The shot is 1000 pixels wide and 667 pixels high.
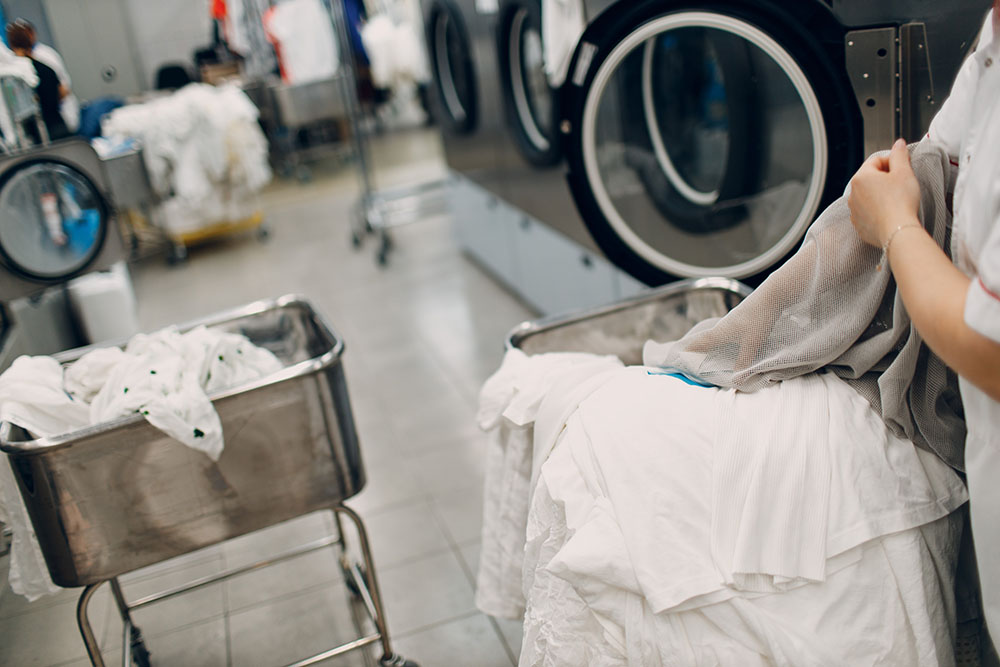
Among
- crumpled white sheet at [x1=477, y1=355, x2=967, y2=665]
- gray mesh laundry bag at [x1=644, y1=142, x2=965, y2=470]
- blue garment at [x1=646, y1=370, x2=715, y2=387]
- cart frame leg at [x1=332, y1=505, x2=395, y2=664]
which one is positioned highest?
gray mesh laundry bag at [x1=644, y1=142, x2=965, y2=470]

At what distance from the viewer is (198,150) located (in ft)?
15.5

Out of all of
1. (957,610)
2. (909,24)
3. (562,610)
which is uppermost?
(909,24)

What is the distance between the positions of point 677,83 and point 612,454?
1397mm

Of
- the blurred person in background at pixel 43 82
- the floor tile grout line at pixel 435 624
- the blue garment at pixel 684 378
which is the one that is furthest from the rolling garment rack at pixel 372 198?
the blue garment at pixel 684 378

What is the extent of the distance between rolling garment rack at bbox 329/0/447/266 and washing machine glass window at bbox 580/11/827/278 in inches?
91.1

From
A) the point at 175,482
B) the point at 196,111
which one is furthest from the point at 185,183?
the point at 175,482

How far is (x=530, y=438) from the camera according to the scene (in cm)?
143

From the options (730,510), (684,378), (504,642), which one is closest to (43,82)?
(504,642)

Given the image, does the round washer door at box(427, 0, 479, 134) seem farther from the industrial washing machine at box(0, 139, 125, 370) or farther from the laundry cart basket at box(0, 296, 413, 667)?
the laundry cart basket at box(0, 296, 413, 667)

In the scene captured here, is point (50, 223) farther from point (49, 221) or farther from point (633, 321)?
point (633, 321)

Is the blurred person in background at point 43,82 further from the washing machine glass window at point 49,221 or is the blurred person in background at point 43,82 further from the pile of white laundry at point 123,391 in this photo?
the pile of white laundry at point 123,391

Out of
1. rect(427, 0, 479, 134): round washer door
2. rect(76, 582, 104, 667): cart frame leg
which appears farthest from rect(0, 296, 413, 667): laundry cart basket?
rect(427, 0, 479, 134): round washer door

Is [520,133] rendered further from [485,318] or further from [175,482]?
[175,482]

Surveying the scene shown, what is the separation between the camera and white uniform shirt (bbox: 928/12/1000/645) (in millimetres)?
822
